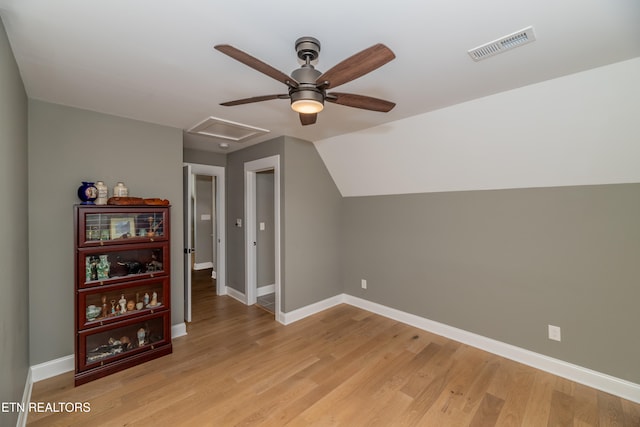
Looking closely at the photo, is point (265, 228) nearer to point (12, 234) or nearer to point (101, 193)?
point (101, 193)

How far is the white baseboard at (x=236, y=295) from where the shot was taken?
14.9 ft

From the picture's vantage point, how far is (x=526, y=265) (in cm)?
284

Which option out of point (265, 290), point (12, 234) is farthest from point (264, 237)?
point (12, 234)

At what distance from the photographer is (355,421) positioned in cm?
207

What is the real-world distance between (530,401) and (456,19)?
282 centimetres

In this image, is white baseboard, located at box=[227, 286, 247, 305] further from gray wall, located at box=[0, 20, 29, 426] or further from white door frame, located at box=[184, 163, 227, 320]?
gray wall, located at box=[0, 20, 29, 426]

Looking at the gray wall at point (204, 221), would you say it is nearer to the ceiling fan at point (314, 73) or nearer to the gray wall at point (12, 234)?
the gray wall at point (12, 234)

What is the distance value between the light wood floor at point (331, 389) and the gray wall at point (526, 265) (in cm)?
35

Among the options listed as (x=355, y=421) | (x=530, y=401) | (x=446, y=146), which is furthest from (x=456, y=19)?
(x=530, y=401)

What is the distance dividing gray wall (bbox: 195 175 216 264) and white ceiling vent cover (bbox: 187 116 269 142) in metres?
3.43

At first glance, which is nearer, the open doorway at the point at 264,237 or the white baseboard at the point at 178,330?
the white baseboard at the point at 178,330

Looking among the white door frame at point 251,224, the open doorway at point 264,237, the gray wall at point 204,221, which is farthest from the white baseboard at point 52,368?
the gray wall at point 204,221

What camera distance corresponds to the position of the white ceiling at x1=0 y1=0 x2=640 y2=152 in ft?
4.62

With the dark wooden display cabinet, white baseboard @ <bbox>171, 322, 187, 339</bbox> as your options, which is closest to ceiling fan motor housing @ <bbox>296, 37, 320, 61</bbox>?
the dark wooden display cabinet
